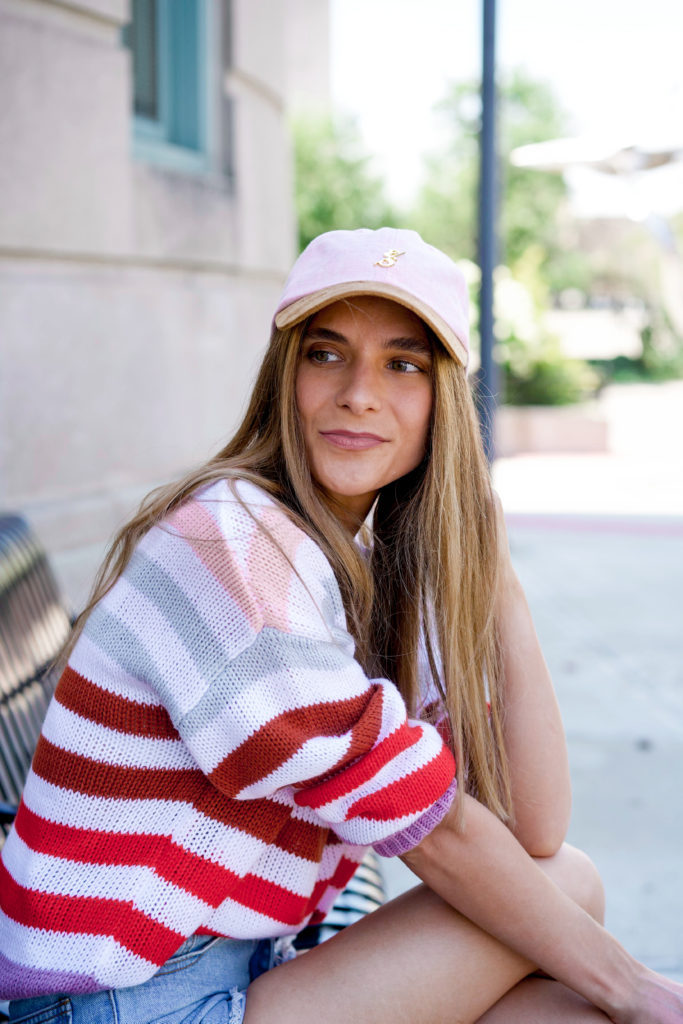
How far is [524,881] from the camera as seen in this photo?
1.67 metres

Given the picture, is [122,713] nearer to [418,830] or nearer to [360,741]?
[360,741]

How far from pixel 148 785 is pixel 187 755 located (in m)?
0.07

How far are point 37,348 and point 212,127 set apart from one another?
2.26 metres

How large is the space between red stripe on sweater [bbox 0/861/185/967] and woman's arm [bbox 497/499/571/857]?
0.78 metres

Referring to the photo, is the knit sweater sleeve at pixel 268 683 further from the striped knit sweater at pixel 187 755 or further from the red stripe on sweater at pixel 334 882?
the red stripe on sweater at pixel 334 882

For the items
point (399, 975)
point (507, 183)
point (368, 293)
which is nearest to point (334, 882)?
point (399, 975)

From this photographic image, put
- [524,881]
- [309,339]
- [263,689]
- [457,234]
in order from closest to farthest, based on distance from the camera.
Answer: [263,689]
[524,881]
[309,339]
[457,234]

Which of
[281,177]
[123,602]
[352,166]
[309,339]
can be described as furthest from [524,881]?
[352,166]

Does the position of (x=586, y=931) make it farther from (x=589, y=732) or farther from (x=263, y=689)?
(x=589, y=732)

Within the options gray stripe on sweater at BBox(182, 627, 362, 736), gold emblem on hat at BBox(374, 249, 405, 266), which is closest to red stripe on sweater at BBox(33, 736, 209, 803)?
gray stripe on sweater at BBox(182, 627, 362, 736)

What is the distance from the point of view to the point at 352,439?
189cm

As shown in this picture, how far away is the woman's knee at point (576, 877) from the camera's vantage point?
1.96 meters

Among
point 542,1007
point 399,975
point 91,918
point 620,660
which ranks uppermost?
point 91,918

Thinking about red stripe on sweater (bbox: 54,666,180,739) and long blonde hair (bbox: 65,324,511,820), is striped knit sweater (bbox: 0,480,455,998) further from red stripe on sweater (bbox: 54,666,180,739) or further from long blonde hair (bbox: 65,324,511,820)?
long blonde hair (bbox: 65,324,511,820)
